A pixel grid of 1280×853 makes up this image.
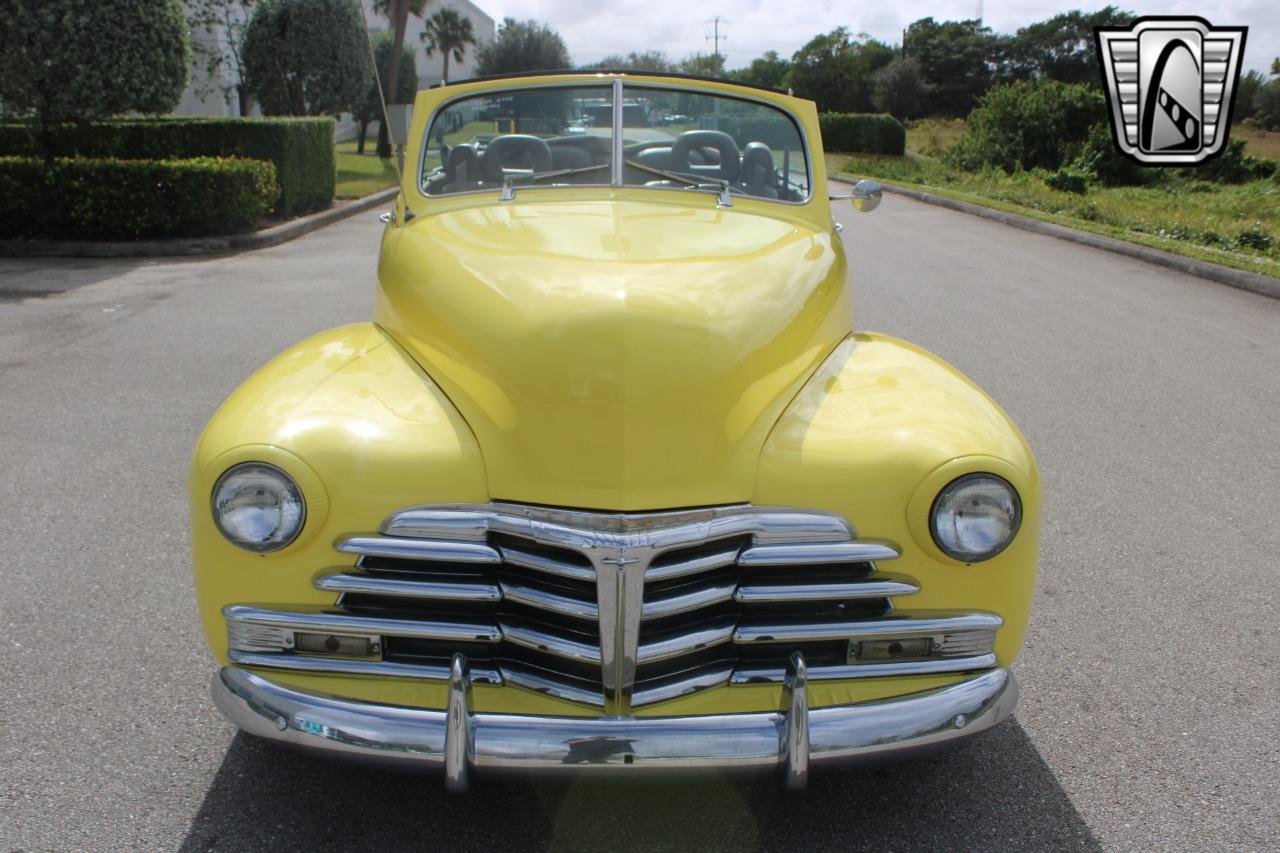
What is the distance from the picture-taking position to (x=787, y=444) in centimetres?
257

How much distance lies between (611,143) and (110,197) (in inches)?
397

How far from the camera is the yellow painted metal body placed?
241 centimetres

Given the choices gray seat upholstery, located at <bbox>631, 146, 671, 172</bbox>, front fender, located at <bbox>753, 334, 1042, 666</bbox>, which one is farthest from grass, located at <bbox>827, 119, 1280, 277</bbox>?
front fender, located at <bbox>753, 334, 1042, 666</bbox>

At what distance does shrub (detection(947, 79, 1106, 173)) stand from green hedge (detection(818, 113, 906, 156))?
10042 mm

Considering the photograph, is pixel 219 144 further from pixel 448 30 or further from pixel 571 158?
pixel 448 30

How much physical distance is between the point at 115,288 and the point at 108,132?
23.0 ft

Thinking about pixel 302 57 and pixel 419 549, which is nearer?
pixel 419 549

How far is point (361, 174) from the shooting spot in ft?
76.0

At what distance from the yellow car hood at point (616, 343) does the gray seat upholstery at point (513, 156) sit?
0.72 metres

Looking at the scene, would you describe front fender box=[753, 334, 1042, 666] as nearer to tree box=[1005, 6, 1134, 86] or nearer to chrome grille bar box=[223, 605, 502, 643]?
chrome grille bar box=[223, 605, 502, 643]

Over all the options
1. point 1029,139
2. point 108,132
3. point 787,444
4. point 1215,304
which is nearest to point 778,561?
point 787,444

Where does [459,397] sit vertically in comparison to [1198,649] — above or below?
above

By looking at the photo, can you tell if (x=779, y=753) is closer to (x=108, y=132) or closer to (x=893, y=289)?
(x=893, y=289)

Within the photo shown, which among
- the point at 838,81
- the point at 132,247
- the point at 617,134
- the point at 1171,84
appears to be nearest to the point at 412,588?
the point at 617,134
